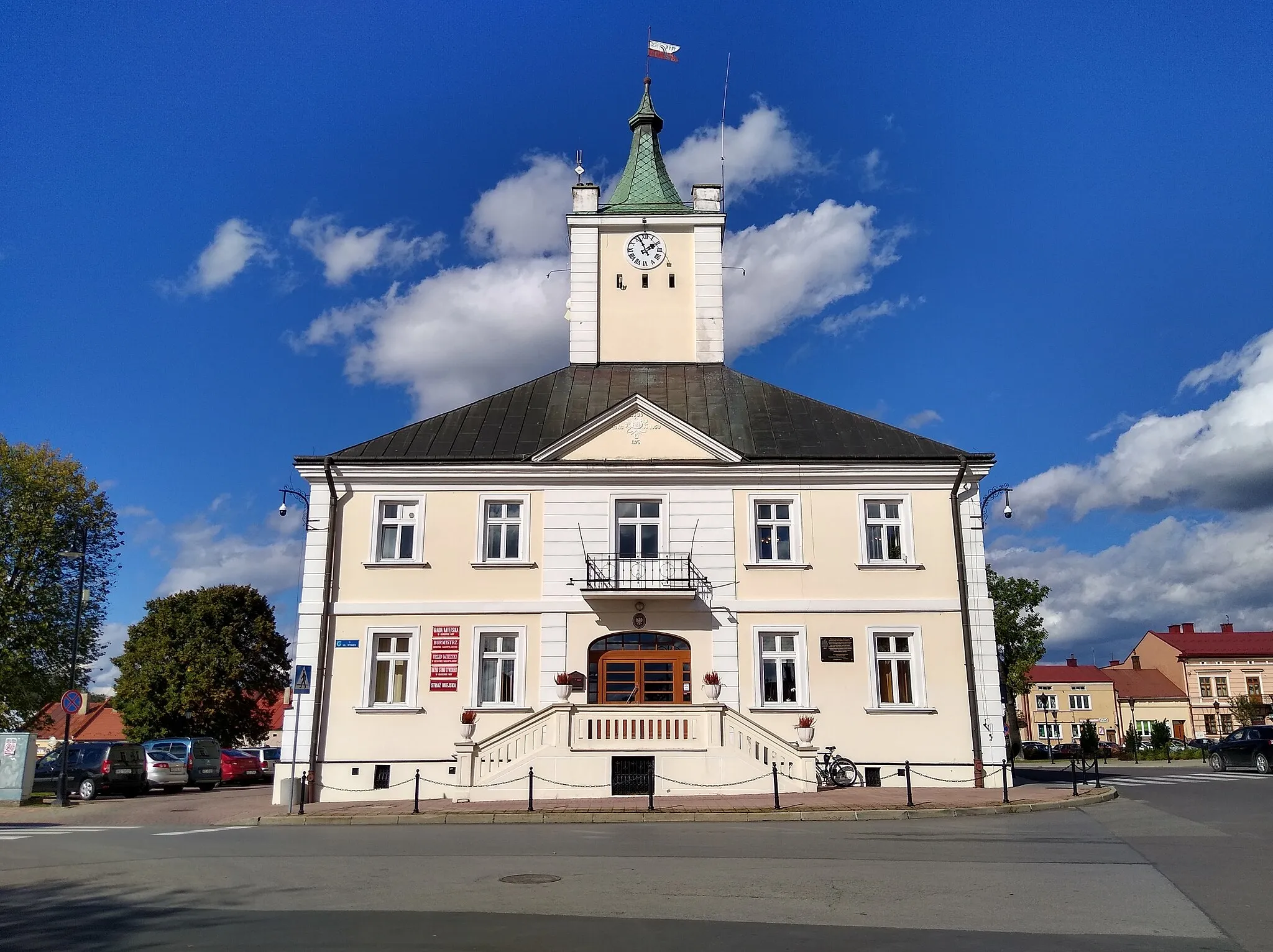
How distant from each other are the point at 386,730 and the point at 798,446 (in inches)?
473

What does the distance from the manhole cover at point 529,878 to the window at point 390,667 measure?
13194 millimetres

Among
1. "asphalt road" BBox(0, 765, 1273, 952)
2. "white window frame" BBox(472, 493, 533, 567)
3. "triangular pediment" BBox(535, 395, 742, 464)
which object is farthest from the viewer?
"triangular pediment" BBox(535, 395, 742, 464)

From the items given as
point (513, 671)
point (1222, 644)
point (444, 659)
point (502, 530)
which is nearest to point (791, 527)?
point (502, 530)

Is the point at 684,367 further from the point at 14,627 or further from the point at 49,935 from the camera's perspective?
the point at 14,627

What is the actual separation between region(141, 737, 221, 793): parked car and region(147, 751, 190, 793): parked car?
0.56 ft

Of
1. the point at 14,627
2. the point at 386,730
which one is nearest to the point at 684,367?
the point at 386,730

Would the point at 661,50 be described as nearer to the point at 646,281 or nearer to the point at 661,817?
the point at 646,281

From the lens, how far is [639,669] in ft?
76.5

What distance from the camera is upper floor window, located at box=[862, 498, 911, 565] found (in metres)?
24.1

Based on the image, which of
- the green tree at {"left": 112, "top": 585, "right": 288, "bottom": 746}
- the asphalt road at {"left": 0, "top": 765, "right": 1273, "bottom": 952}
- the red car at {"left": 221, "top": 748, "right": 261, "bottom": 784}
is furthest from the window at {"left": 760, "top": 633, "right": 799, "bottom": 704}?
the green tree at {"left": 112, "top": 585, "right": 288, "bottom": 746}

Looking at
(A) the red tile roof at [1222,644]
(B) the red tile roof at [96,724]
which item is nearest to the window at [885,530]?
(B) the red tile roof at [96,724]

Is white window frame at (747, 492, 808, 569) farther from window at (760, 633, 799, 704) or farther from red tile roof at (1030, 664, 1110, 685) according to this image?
red tile roof at (1030, 664, 1110, 685)

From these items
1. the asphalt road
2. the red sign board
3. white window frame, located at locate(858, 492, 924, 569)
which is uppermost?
white window frame, located at locate(858, 492, 924, 569)

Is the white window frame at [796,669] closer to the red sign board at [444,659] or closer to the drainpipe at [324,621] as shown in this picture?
the red sign board at [444,659]
